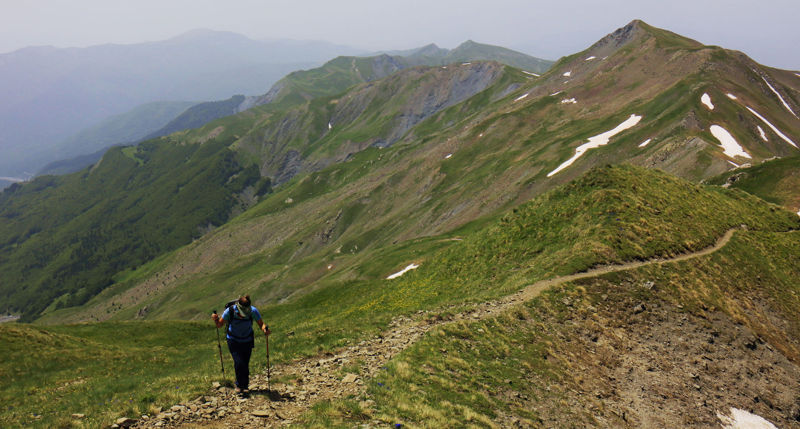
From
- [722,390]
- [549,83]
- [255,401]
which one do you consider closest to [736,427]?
[722,390]

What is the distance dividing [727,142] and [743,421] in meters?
63.5

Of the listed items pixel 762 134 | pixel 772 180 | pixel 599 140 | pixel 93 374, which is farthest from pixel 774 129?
pixel 93 374

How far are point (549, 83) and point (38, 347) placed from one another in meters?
155

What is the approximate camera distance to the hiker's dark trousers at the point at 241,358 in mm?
13016

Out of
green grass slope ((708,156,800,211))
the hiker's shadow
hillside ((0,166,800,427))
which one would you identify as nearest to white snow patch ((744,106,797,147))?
green grass slope ((708,156,800,211))

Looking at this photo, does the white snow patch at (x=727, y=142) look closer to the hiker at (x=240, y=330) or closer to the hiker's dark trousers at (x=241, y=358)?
the hiker at (x=240, y=330)

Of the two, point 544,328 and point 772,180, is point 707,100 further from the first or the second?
point 544,328

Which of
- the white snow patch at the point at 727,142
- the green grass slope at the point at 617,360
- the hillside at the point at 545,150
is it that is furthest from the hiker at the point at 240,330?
the white snow patch at the point at 727,142

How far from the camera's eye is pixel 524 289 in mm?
24344

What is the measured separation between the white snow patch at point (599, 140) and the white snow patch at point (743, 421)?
6095cm

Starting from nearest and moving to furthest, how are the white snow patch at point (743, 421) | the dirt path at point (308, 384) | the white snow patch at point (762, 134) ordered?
the dirt path at point (308, 384), the white snow patch at point (743, 421), the white snow patch at point (762, 134)

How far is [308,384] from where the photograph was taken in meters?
14.4

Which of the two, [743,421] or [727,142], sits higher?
[727,142]

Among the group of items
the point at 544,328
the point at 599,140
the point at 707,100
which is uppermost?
the point at 707,100
